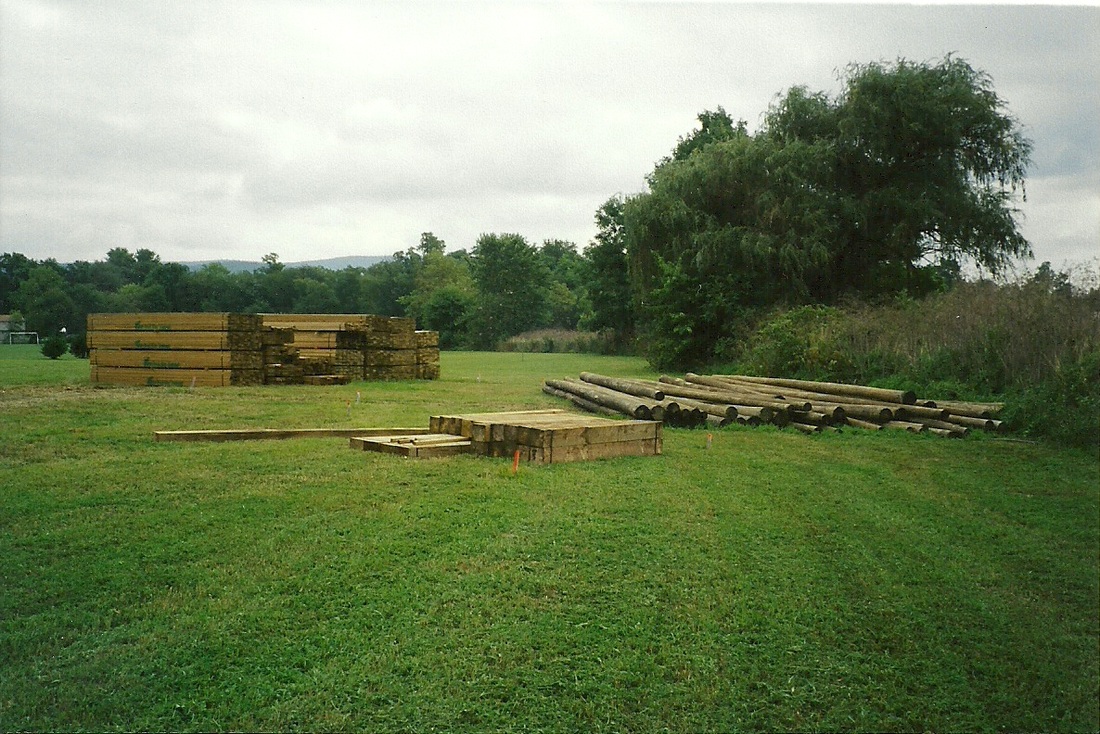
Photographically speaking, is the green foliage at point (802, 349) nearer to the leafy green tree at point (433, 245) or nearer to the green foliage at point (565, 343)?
the green foliage at point (565, 343)

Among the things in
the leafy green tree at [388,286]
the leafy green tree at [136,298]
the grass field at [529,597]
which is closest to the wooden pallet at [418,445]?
the grass field at [529,597]

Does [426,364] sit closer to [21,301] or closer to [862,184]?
[21,301]

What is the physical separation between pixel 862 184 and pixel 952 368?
43.7ft

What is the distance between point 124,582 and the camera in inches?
183

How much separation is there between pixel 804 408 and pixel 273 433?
7044 mm

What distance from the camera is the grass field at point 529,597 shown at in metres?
3.78

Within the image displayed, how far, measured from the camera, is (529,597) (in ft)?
15.6

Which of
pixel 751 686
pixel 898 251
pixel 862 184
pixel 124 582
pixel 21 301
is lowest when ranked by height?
pixel 751 686

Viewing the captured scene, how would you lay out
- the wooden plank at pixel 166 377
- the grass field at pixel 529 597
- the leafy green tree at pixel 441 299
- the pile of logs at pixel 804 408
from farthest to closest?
the leafy green tree at pixel 441 299
the wooden plank at pixel 166 377
the pile of logs at pixel 804 408
the grass field at pixel 529 597

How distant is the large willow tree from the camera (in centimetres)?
2339

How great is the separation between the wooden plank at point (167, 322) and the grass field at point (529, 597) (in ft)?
25.2

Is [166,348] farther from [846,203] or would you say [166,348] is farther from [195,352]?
[846,203]

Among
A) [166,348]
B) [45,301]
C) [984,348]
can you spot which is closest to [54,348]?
[166,348]

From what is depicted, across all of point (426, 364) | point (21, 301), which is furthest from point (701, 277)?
point (21, 301)
